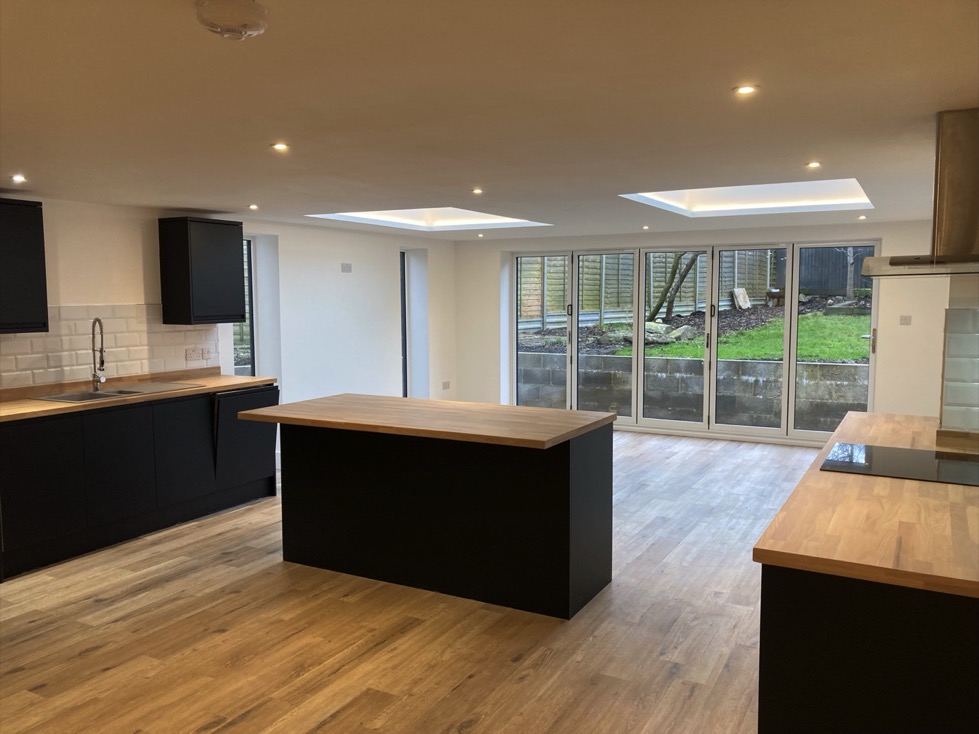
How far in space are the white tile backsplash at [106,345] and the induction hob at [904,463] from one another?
4.70 m

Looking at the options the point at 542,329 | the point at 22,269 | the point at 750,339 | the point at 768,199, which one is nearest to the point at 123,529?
the point at 22,269

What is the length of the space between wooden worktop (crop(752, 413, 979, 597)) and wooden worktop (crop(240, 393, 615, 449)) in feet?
3.99

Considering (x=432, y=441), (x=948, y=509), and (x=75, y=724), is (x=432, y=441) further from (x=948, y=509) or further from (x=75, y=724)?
(x=948, y=509)

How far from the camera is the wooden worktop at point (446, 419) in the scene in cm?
344

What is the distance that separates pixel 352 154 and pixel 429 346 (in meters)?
5.48

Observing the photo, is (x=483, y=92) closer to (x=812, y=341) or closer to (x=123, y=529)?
(x=123, y=529)

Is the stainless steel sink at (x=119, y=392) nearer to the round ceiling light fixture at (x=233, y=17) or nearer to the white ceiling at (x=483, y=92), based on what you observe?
the white ceiling at (x=483, y=92)

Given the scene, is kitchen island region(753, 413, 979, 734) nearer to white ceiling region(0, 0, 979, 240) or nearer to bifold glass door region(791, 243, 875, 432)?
white ceiling region(0, 0, 979, 240)

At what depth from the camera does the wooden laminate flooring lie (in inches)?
110

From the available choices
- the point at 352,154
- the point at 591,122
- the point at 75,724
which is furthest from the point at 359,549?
the point at 591,122

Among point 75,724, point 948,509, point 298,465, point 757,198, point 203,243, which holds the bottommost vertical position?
point 75,724

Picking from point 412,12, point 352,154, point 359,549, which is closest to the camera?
point 412,12

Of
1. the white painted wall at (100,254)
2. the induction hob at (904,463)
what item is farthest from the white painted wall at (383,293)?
the induction hob at (904,463)

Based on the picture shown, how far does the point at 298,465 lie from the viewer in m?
4.41
